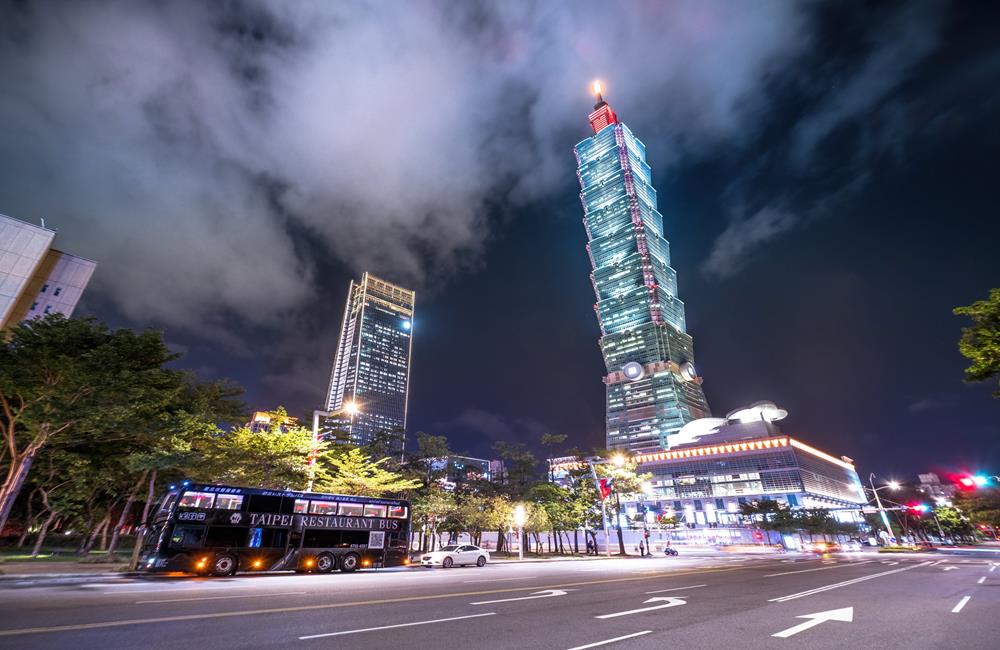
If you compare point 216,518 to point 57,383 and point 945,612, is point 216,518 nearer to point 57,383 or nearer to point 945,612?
point 57,383

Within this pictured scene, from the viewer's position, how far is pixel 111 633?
781cm

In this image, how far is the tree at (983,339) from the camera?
14.7m

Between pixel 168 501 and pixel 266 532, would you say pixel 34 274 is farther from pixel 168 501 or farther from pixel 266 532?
pixel 266 532

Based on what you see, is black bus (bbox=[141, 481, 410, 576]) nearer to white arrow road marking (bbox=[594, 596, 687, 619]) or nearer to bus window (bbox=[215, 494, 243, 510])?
bus window (bbox=[215, 494, 243, 510])

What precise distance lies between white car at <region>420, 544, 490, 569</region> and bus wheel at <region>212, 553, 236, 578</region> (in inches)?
505

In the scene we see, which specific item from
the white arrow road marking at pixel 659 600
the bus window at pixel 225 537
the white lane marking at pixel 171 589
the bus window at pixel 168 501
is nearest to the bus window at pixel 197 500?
the bus window at pixel 168 501

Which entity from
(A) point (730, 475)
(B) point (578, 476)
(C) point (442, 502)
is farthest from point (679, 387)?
(C) point (442, 502)

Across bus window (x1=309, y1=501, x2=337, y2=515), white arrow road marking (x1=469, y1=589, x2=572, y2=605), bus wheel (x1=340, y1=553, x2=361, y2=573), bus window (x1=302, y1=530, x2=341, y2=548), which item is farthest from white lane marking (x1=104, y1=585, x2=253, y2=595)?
bus wheel (x1=340, y1=553, x2=361, y2=573)

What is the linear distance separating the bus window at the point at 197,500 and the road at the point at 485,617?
4.08m

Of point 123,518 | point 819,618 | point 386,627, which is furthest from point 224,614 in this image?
point 123,518

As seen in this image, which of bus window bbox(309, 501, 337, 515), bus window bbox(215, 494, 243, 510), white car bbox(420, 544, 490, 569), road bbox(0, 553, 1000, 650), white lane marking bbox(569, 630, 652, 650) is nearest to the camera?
white lane marking bbox(569, 630, 652, 650)

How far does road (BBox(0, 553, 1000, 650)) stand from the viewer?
25.2ft

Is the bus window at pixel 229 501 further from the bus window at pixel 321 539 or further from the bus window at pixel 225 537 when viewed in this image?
the bus window at pixel 321 539

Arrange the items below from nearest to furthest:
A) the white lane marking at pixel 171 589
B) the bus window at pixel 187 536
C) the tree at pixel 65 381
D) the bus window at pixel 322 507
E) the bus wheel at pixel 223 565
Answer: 1. the white lane marking at pixel 171 589
2. the bus window at pixel 187 536
3. the bus wheel at pixel 223 565
4. the tree at pixel 65 381
5. the bus window at pixel 322 507
